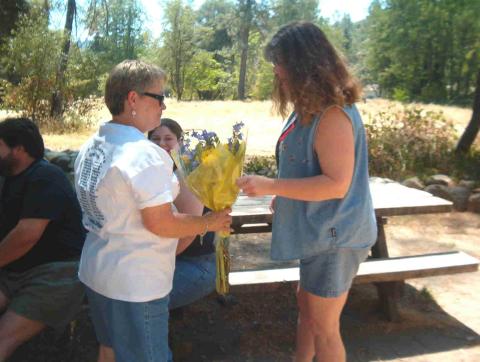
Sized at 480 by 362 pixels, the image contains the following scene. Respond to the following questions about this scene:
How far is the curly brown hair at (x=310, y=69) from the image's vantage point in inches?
76.9

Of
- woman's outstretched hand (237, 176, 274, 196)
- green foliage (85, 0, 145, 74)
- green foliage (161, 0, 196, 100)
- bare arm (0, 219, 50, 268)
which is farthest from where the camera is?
green foliage (161, 0, 196, 100)

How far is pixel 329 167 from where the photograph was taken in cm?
198

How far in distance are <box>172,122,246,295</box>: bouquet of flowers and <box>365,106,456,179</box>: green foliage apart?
592 centimetres

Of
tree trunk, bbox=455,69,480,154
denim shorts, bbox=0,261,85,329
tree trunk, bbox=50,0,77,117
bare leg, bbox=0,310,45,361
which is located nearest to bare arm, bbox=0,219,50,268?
denim shorts, bbox=0,261,85,329

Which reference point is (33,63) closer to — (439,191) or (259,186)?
(439,191)

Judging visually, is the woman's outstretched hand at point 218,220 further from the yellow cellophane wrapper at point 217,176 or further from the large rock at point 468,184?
the large rock at point 468,184

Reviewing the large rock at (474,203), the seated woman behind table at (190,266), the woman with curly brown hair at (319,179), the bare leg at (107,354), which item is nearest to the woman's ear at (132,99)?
the woman with curly brown hair at (319,179)

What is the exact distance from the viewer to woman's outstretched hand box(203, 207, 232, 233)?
2023mm

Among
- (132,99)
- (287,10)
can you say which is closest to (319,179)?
(132,99)

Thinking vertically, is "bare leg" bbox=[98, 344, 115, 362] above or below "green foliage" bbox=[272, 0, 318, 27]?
below

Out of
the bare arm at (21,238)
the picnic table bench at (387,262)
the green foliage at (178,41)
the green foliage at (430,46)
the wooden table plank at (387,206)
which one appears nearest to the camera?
the bare arm at (21,238)

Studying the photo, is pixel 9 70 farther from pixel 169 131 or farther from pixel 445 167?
pixel 169 131

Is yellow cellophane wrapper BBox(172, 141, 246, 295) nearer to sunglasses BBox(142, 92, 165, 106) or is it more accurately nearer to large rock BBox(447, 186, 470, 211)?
sunglasses BBox(142, 92, 165, 106)

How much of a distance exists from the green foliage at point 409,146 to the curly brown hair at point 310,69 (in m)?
5.93
